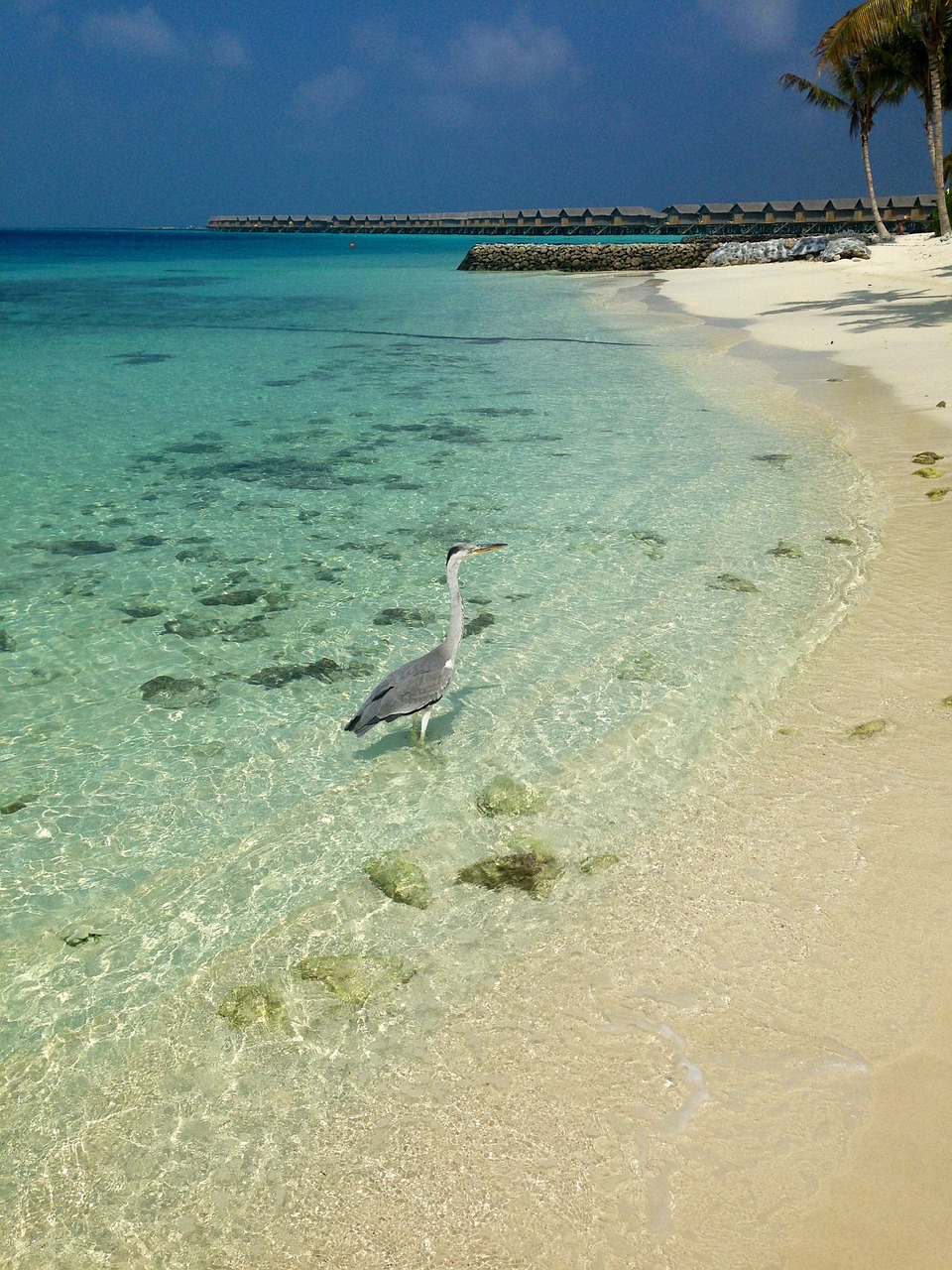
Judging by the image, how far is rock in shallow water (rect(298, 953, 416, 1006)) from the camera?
14.7 ft

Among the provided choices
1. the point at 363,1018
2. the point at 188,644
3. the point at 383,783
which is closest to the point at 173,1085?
the point at 363,1018

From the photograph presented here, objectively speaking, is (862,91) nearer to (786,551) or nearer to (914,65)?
(914,65)

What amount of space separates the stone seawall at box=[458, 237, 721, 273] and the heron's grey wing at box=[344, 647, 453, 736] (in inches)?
2170

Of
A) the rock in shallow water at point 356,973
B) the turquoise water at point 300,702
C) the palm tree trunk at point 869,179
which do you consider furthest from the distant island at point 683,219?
the rock in shallow water at point 356,973

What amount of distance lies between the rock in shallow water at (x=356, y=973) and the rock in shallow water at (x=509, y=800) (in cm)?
145

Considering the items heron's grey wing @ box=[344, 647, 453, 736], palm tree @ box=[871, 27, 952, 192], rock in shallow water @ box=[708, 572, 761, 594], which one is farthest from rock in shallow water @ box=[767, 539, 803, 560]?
palm tree @ box=[871, 27, 952, 192]

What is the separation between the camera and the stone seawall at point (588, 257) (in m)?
57.0

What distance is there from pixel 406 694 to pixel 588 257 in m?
58.7

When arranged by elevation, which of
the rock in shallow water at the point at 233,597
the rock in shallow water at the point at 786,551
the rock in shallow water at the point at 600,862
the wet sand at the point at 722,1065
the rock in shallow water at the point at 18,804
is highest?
the rock in shallow water at the point at 233,597

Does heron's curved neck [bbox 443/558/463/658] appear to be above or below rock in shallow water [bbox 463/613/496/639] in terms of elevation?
above

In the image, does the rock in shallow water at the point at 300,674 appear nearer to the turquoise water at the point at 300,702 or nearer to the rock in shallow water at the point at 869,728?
the turquoise water at the point at 300,702

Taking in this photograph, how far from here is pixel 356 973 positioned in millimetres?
4590

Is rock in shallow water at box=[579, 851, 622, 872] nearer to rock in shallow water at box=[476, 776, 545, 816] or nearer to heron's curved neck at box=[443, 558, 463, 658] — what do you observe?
rock in shallow water at box=[476, 776, 545, 816]

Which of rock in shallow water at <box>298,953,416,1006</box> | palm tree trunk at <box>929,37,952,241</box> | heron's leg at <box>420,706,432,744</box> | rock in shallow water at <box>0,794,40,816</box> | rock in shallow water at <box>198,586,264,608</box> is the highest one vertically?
palm tree trunk at <box>929,37,952,241</box>
